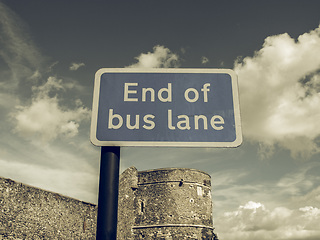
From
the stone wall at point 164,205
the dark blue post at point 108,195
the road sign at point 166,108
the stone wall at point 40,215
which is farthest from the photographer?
the stone wall at point 164,205

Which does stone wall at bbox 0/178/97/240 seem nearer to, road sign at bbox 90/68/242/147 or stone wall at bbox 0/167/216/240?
stone wall at bbox 0/167/216/240

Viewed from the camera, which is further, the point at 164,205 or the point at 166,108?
the point at 164,205

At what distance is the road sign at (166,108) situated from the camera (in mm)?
1909

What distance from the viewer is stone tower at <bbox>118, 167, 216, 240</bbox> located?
18.5 metres

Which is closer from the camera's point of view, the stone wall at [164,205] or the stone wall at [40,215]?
the stone wall at [40,215]

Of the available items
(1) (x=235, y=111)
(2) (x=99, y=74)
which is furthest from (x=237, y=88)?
(2) (x=99, y=74)

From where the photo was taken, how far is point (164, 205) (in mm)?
18688

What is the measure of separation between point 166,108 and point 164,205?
17317 millimetres

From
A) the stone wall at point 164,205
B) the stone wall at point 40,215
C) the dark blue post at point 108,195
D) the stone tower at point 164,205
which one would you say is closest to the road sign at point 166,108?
the dark blue post at point 108,195

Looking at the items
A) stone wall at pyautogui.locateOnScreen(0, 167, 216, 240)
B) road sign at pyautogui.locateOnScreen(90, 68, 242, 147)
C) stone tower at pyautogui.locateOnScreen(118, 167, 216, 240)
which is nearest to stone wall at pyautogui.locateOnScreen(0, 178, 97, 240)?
stone wall at pyautogui.locateOnScreen(0, 167, 216, 240)

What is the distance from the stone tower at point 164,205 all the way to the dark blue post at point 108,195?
55.3 ft

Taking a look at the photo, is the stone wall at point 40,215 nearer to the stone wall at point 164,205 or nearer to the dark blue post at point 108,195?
the stone wall at point 164,205

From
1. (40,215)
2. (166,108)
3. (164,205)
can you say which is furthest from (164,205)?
(166,108)

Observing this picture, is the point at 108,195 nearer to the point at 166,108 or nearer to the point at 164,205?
the point at 166,108
